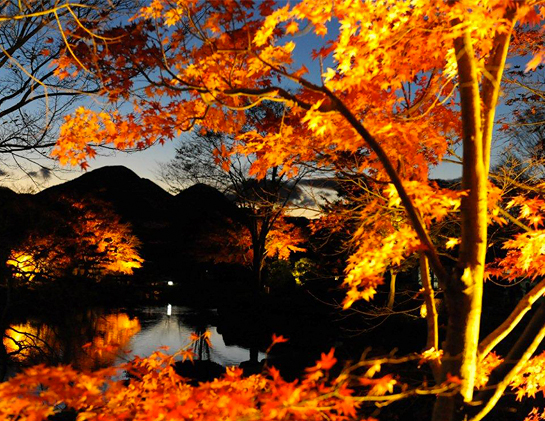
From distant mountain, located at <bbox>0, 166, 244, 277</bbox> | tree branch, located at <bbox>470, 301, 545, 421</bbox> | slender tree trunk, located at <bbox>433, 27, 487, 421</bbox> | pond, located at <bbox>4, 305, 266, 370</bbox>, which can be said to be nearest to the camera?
slender tree trunk, located at <bbox>433, 27, 487, 421</bbox>

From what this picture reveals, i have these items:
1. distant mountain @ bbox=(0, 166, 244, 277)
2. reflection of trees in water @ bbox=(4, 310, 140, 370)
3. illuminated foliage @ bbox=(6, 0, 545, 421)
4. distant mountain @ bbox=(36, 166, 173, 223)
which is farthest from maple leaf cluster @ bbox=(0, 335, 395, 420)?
distant mountain @ bbox=(36, 166, 173, 223)

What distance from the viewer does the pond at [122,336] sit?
15.5 meters

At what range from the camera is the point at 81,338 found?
1823cm

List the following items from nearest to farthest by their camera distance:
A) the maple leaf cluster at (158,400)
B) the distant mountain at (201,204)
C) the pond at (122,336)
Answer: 1. the maple leaf cluster at (158,400)
2. the pond at (122,336)
3. the distant mountain at (201,204)

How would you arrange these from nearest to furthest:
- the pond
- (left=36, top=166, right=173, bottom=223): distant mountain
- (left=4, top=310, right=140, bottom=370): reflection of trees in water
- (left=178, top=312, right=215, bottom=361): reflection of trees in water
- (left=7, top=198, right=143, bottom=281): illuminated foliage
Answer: (left=4, top=310, right=140, bottom=370): reflection of trees in water
the pond
(left=178, top=312, right=215, bottom=361): reflection of trees in water
(left=7, top=198, right=143, bottom=281): illuminated foliage
(left=36, top=166, right=173, bottom=223): distant mountain

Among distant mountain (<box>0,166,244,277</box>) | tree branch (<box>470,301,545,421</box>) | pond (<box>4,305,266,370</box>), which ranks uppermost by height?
distant mountain (<box>0,166,244,277</box>)

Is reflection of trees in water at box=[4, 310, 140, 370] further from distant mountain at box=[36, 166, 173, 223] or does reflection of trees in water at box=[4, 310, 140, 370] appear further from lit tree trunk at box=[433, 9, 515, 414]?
distant mountain at box=[36, 166, 173, 223]

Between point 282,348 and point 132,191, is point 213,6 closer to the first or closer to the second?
point 282,348

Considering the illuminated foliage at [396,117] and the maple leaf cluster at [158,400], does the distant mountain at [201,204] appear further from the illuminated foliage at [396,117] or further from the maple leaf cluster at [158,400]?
the maple leaf cluster at [158,400]

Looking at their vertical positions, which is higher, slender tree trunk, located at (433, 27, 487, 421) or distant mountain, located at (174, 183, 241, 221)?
distant mountain, located at (174, 183, 241, 221)

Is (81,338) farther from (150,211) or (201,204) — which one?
(150,211)

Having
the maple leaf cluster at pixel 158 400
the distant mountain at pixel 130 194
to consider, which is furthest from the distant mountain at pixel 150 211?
the maple leaf cluster at pixel 158 400

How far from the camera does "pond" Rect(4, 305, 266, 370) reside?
15.5 m

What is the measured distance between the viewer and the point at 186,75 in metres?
5.06
